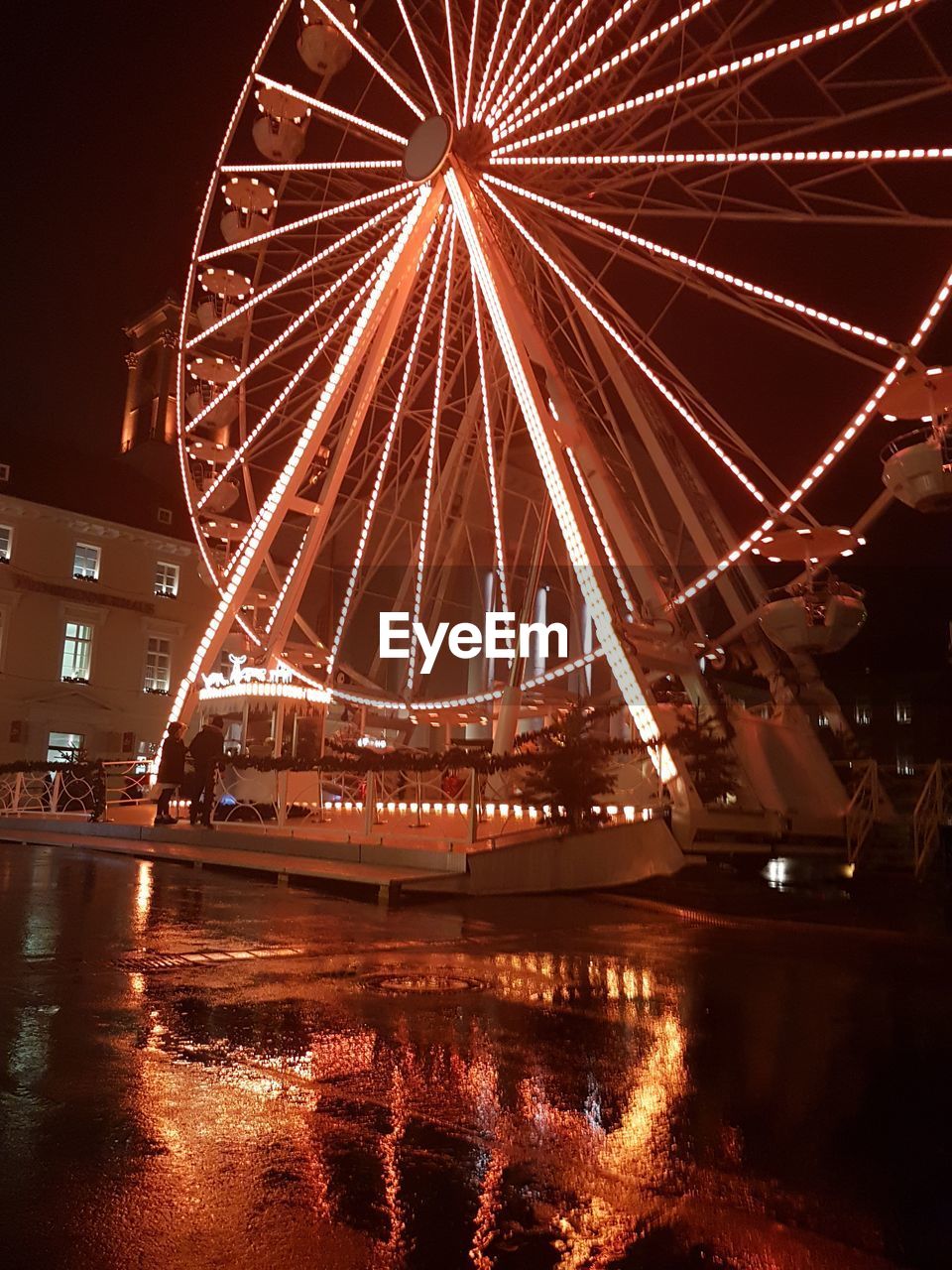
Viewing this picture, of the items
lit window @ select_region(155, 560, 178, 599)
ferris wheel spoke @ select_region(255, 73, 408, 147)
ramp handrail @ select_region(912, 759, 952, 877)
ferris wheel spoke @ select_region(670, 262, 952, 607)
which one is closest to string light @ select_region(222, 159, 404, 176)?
ferris wheel spoke @ select_region(255, 73, 408, 147)

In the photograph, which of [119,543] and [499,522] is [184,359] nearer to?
[499,522]

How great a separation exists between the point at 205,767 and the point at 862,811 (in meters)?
9.97

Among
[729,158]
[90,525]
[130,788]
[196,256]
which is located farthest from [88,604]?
[729,158]

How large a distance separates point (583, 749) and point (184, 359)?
36.5 ft

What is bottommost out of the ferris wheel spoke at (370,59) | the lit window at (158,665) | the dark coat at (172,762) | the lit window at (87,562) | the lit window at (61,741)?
the dark coat at (172,762)

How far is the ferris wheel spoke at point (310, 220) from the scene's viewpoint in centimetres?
1548

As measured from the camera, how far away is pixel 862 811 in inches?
627

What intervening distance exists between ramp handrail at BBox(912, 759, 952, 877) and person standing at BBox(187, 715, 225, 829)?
999cm

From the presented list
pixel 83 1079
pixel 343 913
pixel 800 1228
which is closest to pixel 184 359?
pixel 343 913

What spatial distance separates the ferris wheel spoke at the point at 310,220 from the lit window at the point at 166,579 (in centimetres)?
2051

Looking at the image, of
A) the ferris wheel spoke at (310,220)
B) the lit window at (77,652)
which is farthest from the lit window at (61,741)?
the ferris wheel spoke at (310,220)

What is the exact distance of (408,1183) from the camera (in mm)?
2879

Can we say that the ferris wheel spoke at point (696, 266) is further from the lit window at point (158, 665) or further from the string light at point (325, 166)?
the lit window at point (158, 665)

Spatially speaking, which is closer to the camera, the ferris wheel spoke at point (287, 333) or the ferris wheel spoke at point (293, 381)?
the ferris wheel spoke at point (293, 381)
